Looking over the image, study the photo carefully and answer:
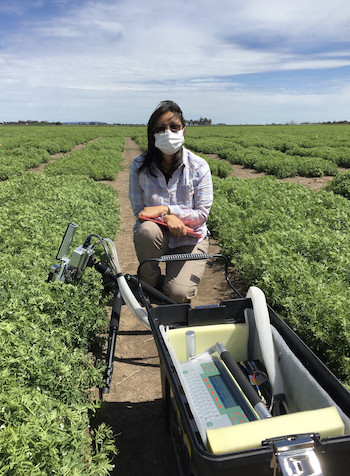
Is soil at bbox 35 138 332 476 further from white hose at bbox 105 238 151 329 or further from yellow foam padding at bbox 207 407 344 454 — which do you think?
yellow foam padding at bbox 207 407 344 454

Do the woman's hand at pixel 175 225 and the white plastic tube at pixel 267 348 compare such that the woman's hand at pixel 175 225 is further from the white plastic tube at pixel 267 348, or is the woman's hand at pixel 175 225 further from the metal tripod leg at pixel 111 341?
the white plastic tube at pixel 267 348

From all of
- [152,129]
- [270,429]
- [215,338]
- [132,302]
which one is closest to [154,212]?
[152,129]

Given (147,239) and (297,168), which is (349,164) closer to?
(297,168)

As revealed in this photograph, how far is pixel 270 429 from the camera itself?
4.15 feet

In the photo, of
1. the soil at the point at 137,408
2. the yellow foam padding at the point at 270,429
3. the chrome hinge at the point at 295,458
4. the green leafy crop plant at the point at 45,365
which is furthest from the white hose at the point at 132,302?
the chrome hinge at the point at 295,458

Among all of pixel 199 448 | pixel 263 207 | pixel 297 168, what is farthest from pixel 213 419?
pixel 297 168

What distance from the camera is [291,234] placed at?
4953 mm

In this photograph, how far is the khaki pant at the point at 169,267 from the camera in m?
3.18

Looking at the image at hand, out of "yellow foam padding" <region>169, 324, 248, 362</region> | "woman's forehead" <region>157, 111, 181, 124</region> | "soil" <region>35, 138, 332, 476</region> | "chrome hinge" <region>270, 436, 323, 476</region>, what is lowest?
"soil" <region>35, 138, 332, 476</region>

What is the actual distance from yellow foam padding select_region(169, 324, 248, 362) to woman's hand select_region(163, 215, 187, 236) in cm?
118

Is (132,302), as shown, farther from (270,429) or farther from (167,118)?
(167,118)

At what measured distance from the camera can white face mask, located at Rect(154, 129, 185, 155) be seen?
308 centimetres

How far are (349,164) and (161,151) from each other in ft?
56.4

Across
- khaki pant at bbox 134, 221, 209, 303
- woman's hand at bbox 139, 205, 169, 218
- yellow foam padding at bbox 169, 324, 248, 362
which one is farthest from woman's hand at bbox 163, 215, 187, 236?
yellow foam padding at bbox 169, 324, 248, 362
